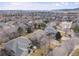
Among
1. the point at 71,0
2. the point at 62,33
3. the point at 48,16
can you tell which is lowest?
the point at 62,33

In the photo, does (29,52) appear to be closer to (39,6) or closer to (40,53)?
(40,53)

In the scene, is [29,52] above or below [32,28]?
below

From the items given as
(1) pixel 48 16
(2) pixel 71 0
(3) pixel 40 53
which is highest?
(2) pixel 71 0

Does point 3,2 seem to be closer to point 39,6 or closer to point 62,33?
point 39,6

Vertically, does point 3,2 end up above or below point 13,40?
above

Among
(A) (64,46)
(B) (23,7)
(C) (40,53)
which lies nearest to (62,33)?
(A) (64,46)

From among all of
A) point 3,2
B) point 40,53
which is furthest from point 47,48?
point 3,2

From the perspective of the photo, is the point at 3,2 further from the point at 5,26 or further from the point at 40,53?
the point at 40,53

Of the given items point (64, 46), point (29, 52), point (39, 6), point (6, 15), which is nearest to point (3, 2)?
point (6, 15)
